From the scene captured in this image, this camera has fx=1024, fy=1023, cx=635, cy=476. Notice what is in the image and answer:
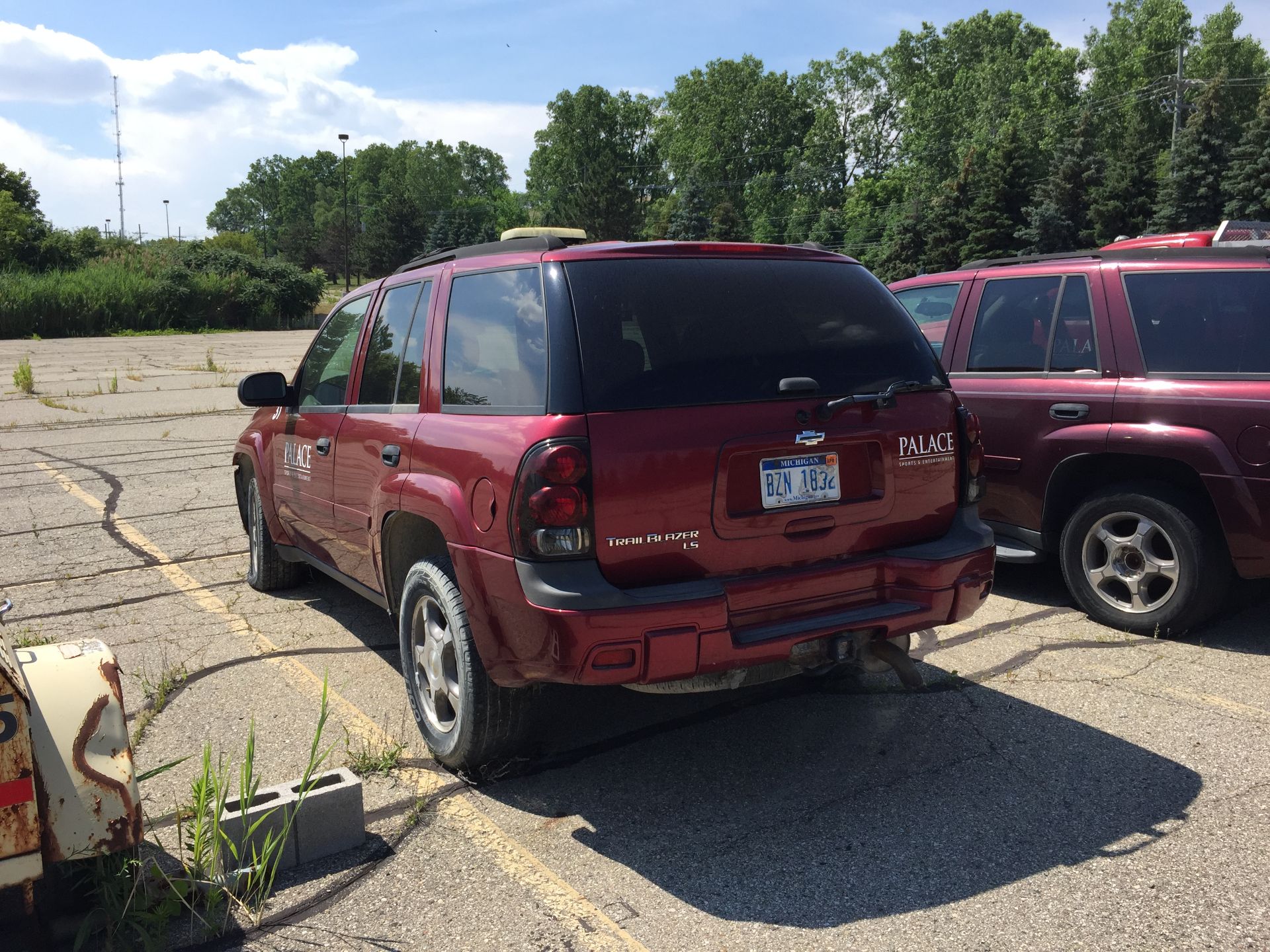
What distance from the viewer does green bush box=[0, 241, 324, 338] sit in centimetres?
4538

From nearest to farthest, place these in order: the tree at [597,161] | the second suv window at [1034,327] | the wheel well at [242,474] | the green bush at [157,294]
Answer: the second suv window at [1034,327] < the wheel well at [242,474] < the green bush at [157,294] < the tree at [597,161]

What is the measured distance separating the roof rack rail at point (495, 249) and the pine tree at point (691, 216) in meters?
82.8

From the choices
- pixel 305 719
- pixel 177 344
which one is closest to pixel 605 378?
pixel 305 719

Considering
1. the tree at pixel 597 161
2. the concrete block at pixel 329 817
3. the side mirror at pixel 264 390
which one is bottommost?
the concrete block at pixel 329 817

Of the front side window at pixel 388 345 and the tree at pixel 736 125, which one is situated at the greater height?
the tree at pixel 736 125

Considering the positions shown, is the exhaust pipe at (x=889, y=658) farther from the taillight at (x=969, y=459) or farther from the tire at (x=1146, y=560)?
the tire at (x=1146, y=560)

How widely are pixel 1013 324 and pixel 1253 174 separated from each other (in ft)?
167

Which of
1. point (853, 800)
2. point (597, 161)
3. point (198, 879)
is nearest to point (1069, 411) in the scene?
point (853, 800)

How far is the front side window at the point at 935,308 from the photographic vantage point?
6.52m

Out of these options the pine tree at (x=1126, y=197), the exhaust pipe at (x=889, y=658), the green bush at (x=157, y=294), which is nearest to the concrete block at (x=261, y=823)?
the exhaust pipe at (x=889, y=658)

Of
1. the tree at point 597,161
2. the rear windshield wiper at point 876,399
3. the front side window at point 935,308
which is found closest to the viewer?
the rear windshield wiper at point 876,399

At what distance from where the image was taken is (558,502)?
3.09 m

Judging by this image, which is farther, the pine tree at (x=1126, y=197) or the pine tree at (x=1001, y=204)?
the pine tree at (x=1001, y=204)

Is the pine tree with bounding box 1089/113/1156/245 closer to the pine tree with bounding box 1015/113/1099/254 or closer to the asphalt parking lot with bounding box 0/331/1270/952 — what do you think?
the pine tree with bounding box 1015/113/1099/254
